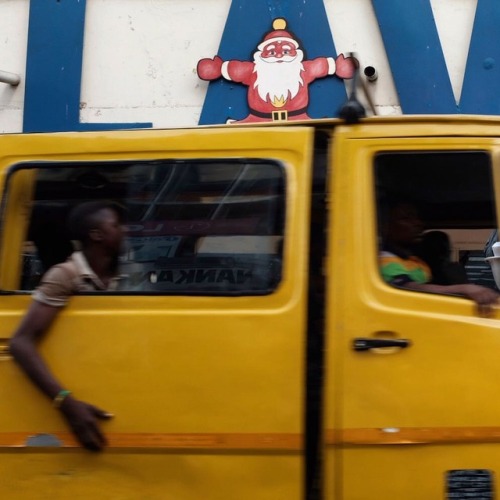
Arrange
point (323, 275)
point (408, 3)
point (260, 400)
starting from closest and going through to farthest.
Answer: point (260, 400) < point (323, 275) < point (408, 3)

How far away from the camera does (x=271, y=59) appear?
327 inches

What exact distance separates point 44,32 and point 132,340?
7048 mm

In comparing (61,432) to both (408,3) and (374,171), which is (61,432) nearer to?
(374,171)

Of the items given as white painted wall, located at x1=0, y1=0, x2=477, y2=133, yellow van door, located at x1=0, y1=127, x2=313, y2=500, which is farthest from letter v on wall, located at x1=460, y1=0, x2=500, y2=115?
yellow van door, located at x1=0, y1=127, x2=313, y2=500

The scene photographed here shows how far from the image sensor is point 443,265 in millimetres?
A: 2787

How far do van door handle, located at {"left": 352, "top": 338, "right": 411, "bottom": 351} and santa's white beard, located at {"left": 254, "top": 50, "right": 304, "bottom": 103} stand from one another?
20.2 ft

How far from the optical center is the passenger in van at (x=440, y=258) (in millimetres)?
2737

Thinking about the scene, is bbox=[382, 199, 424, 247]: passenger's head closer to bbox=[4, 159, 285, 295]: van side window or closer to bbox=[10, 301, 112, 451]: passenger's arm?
bbox=[4, 159, 285, 295]: van side window

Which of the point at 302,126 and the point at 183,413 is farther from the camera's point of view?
the point at 302,126

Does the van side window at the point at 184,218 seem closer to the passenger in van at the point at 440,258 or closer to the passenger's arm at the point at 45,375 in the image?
the passenger's arm at the point at 45,375

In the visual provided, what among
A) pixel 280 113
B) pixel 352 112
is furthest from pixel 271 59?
pixel 352 112

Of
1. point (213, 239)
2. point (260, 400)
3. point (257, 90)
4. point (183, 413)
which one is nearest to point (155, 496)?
point (183, 413)

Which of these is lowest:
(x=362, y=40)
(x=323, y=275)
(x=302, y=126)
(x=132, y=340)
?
(x=132, y=340)

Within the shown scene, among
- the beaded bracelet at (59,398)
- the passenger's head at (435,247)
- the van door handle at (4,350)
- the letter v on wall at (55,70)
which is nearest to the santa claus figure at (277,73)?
the letter v on wall at (55,70)
